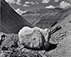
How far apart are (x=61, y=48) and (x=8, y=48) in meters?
5.19

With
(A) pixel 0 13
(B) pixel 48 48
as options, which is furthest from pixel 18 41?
(A) pixel 0 13

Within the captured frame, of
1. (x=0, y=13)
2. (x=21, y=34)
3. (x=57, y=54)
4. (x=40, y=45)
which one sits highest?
(x=0, y=13)

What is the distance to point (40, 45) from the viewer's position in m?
14.0

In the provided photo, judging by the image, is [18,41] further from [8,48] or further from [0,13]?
[0,13]

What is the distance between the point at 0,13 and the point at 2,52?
1411 cm

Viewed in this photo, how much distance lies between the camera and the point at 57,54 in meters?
14.0

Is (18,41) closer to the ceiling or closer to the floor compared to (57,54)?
closer to the ceiling

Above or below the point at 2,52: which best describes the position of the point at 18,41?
above

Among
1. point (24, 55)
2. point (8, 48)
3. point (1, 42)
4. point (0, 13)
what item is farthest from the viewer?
point (0, 13)

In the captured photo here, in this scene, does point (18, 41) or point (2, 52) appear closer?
point (2, 52)

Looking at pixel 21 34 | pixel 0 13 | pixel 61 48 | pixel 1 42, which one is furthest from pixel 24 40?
pixel 0 13

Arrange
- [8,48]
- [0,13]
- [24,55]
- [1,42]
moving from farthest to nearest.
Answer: [0,13]
[1,42]
[8,48]
[24,55]

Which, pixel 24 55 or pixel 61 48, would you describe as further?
pixel 61 48

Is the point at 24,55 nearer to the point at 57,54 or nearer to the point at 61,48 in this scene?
the point at 57,54
